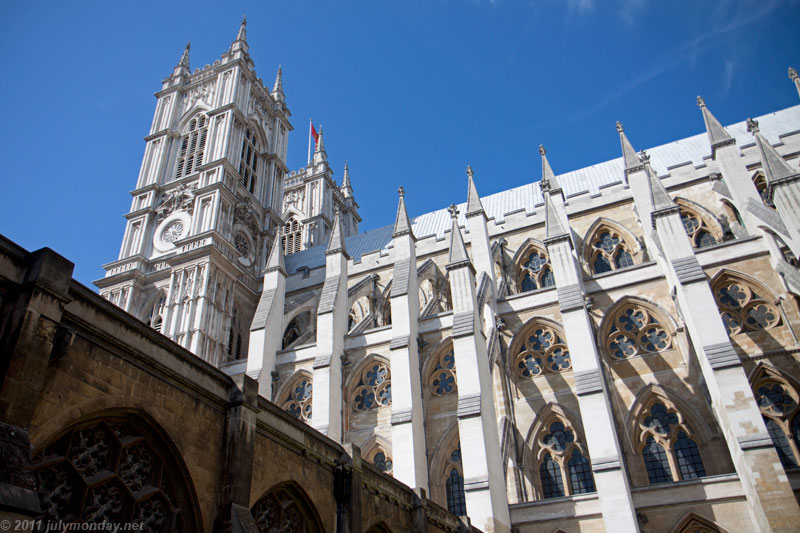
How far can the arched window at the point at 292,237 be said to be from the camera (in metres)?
43.9

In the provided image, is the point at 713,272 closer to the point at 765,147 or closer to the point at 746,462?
the point at 765,147

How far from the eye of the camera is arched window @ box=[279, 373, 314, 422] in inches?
941

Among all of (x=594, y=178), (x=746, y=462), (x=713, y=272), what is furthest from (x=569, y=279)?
(x=594, y=178)

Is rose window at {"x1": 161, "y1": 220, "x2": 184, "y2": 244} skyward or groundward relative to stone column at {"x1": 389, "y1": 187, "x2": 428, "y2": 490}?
skyward

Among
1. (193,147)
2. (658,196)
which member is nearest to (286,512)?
(658,196)

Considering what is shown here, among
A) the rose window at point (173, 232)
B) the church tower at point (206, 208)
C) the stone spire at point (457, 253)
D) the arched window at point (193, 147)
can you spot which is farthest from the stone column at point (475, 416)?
the arched window at point (193, 147)

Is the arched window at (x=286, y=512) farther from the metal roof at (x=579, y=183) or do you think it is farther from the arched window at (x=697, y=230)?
the metal roof at (x=579, y=183)

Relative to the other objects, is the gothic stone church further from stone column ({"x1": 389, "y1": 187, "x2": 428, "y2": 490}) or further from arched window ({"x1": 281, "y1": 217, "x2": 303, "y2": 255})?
arched window ({"x1": 281, "y1": 217, "x2": 303, "y2": 255})

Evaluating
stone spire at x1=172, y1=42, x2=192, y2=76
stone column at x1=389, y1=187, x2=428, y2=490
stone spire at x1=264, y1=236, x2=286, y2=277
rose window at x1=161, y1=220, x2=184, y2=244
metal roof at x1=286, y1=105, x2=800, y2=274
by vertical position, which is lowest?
stone column at x1=389, y1=187, x2=428, y2=490

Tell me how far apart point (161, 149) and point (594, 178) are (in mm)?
24349

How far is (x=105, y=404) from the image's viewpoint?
6.43 metres

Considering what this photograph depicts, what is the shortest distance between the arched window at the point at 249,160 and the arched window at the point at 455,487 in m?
20.4

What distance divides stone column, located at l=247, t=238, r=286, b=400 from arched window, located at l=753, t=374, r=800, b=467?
17069 mm

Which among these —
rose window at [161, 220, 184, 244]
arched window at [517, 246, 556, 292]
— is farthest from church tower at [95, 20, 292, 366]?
arched window at [517, 246, 556, 292]
